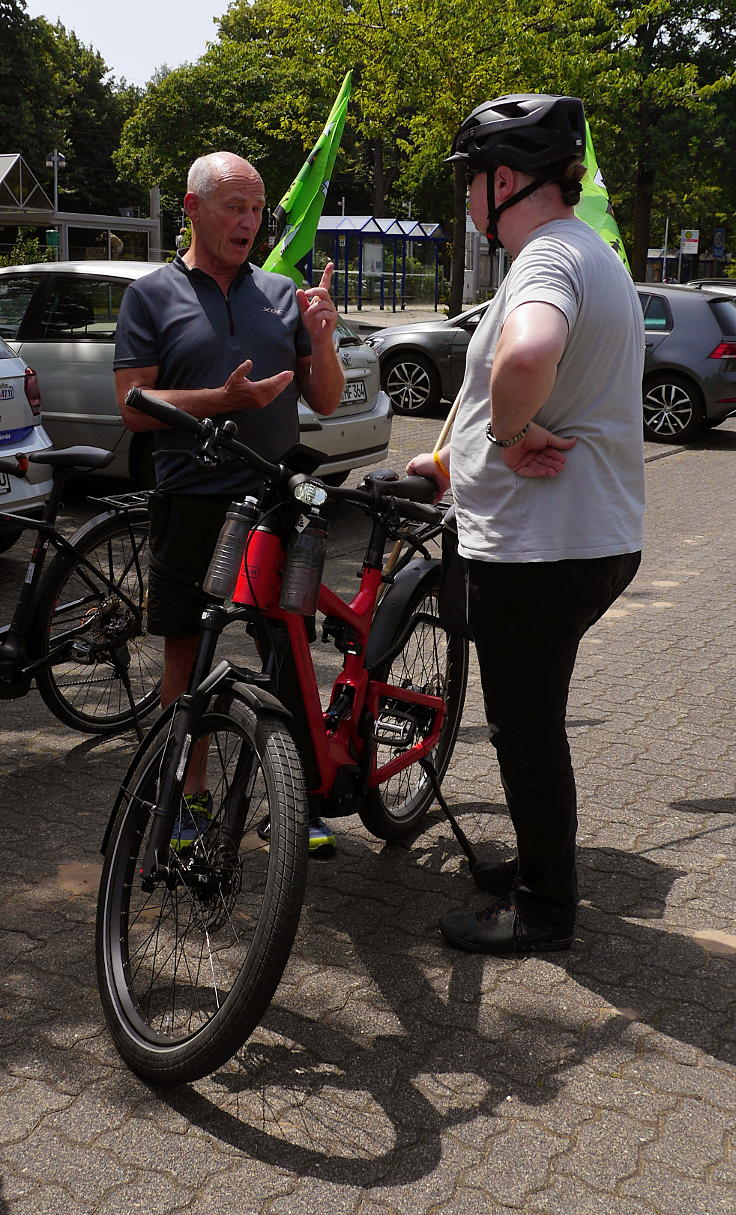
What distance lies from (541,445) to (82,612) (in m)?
2.51

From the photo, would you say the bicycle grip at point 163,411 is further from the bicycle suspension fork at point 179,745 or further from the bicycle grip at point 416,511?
the bicycle grip at point 416,511

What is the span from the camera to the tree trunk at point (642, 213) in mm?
36312

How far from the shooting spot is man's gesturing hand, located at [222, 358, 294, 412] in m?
3.45

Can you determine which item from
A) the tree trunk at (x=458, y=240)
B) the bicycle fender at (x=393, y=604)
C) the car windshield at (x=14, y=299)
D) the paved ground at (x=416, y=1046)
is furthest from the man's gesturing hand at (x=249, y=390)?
the tree trunk at (x=458, y=240)

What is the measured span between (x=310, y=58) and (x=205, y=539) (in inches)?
910

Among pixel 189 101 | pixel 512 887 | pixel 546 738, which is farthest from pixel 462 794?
pixel 189 101

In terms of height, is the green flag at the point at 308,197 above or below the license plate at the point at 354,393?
above

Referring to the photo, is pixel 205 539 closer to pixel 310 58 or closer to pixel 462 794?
pixel 462 794

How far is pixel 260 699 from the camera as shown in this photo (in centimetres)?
287

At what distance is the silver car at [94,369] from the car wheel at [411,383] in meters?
5.50

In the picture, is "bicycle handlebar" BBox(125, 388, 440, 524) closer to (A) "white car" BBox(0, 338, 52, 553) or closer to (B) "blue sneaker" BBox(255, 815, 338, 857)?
(B) "blue sneaker" BBox(255, 815, 338, 857)

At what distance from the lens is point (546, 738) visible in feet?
10.6

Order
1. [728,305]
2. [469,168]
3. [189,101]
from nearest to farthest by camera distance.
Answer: [469,168] → [728,305] → [189,101]

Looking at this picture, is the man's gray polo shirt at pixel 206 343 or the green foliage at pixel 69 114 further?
the green foliage at pixel 69 114
